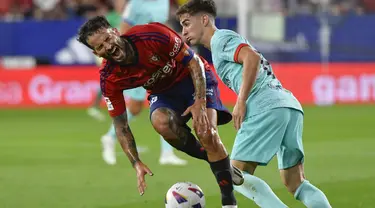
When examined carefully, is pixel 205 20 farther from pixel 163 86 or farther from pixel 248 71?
pixel 163 86

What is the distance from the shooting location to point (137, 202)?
350 inches

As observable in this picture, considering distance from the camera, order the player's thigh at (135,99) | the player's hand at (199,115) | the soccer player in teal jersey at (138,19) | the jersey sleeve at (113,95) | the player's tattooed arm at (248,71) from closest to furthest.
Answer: the player's tattooed arm at (248,71)
the player's hand at (199,115)
the jersey sleeve at (113,95)
the player's thigh at (135,99)
the soccer player in teal jersey at (138,19)

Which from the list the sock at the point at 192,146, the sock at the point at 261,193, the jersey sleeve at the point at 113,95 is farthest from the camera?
the sock at the point at 192,146

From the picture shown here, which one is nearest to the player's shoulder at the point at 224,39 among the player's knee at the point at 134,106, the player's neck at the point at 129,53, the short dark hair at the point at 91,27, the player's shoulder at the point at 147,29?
the player's shoulder at the point at 147,29

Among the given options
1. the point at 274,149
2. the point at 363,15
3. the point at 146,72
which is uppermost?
the point at 146,72

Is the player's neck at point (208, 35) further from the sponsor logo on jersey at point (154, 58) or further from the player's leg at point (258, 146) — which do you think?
the player's leg at point (258, 146)

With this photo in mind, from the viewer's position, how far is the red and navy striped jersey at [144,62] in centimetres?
731

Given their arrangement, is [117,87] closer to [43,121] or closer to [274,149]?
[274,149]

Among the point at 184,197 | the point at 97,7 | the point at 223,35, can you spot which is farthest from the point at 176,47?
the point at 97,7

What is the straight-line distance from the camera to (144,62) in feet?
24.1

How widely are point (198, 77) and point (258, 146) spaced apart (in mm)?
971

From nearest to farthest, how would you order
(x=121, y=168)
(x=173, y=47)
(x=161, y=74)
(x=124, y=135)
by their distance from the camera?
1. (x=173, y=47)
2. (x=124, y=135)
3. (x=161, y=74)
4. (x=121, y=168)

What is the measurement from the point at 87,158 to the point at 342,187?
4.47 metres

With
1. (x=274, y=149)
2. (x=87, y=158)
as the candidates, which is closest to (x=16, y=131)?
(x=87, y=158)
